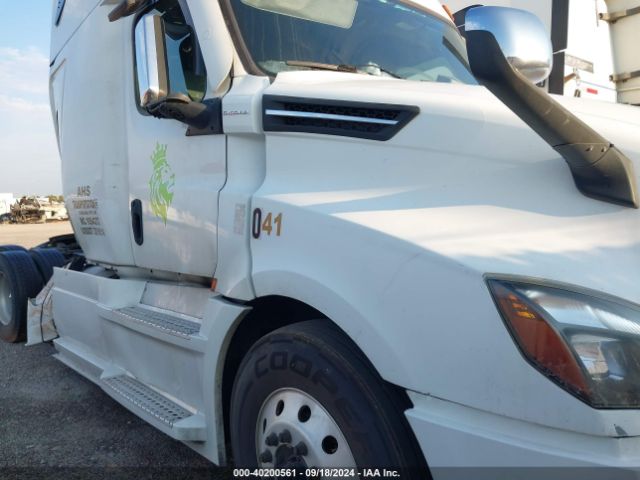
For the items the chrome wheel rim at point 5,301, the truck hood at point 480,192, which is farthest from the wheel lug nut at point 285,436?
the chrome wheel rim at point 5,301

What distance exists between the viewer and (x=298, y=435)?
198 centimetres

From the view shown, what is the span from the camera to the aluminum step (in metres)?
2.58

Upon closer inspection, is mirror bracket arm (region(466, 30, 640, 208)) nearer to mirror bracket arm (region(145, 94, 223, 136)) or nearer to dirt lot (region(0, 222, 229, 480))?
mirror bracket arm (region(145, 94, 223, 136))

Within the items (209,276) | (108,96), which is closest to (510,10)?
(209,276)

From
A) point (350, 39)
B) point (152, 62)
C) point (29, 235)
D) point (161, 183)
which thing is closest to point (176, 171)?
point (161, 183)

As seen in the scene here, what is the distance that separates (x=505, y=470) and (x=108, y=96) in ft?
10.6

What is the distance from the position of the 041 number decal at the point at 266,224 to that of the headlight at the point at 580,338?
0.93m

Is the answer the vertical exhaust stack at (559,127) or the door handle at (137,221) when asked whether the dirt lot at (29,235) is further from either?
the vertical exhaust stack at (559,127)

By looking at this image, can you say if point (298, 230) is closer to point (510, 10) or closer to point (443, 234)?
point (443, 234)

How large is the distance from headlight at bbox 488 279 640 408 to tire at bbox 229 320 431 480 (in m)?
0.49

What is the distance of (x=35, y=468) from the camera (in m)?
3.20

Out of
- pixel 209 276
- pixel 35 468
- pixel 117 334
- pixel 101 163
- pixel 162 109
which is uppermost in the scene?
pixel 162 109

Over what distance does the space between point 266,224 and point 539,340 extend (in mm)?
1138

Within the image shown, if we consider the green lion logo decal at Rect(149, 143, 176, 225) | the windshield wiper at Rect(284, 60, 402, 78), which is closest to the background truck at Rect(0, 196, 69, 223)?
the green lion logo decal at Rect(149, 143, 176, 225)
